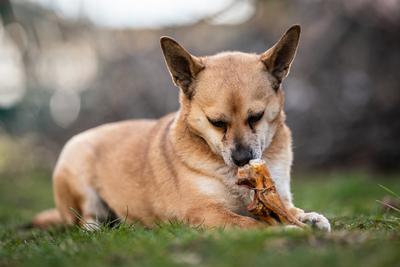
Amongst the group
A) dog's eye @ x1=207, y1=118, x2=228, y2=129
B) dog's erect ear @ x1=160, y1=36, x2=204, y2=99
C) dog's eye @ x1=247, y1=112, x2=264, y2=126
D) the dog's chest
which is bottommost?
the dog's chest

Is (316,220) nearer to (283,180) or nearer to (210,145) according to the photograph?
(283,180)

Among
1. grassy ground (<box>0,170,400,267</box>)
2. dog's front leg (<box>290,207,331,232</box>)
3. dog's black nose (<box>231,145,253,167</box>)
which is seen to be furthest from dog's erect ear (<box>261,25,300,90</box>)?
grassy ground (<box>0,170,400,267</box>)

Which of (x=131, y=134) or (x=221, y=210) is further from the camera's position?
(x=131, y=134)

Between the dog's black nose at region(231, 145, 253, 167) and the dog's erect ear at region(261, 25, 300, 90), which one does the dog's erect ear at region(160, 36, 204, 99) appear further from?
the dog's black nose at region(231, 145, 253, 167)

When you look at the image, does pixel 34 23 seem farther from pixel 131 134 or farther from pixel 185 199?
pixel 185 199

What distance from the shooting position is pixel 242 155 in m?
4.75

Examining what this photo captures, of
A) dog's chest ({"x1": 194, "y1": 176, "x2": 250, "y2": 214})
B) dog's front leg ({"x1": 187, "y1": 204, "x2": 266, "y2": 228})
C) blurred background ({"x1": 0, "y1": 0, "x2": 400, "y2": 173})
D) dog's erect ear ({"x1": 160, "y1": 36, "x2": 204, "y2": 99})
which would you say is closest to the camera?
dog's front leg ({"x1": 187, "y1": 204, "x2": 266, "y2": 228})

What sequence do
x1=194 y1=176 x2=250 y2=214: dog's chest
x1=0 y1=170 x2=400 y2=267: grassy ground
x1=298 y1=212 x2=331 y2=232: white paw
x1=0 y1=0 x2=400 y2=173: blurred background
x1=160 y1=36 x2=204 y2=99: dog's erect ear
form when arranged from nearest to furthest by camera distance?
x1=0 y1=170 x2=400 y2=267: grassy ground, x1=298 y1=212 x2=331 y2=232: white paw, x1=194 y1=176 x2=250 y2=214: dog's chest, x1=160 y1=36 x2=204 y2=99: dog's erect ear, x1=0 y1=0 x2=400 y2=173: blurred background

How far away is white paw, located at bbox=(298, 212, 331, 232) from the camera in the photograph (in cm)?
448

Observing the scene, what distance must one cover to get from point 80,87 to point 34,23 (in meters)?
2.17

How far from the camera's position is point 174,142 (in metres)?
5.47

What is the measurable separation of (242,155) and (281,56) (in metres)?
1.09

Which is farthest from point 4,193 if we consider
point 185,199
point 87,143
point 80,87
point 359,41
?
point 359,41

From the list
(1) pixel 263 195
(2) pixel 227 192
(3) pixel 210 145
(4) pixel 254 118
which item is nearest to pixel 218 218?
(2) pixel 227 192
